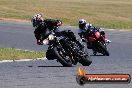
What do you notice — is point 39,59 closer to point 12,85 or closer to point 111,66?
point 111,66

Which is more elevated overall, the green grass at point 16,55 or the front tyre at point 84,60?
the front tyre at point 84,60

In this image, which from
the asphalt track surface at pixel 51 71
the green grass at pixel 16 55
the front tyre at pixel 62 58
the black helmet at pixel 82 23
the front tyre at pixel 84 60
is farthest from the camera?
the black helmet at pixel 82 23

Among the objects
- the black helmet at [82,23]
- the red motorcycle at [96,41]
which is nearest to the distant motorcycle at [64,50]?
the black helmet at [82,23]

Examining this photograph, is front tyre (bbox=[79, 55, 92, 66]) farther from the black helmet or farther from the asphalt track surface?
the black helmet

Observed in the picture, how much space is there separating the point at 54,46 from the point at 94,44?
6333mm

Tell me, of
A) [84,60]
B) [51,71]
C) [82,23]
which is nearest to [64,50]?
[84,60]

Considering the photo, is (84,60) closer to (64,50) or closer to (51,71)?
(64,50)

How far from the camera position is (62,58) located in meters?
16.0

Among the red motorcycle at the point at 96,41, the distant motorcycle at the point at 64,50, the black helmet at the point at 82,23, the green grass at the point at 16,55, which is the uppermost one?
Answer: the distant motorcycle at the point at 64,50

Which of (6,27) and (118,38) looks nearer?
(118,38)

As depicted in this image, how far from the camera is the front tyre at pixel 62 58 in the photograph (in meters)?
15.8

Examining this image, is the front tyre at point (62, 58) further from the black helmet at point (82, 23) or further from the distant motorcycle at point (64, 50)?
the black helmet at point (82, 23)

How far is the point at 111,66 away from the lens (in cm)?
1884

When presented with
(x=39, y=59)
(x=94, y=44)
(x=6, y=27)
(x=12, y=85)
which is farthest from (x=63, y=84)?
(x=6, y=27)
